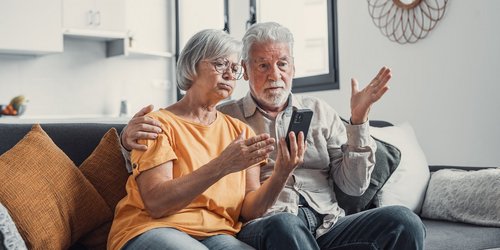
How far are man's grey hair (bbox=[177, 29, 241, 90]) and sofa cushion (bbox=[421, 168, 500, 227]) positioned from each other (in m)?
1.10

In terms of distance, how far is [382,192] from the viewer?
8.54 ft

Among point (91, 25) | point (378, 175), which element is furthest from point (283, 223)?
point (91, 25)

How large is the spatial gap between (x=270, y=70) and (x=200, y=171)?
1.83 feet

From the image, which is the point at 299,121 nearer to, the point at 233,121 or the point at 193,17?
the point at 233,121

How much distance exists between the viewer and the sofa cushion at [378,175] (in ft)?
7.68

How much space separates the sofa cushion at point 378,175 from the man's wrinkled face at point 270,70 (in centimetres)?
47

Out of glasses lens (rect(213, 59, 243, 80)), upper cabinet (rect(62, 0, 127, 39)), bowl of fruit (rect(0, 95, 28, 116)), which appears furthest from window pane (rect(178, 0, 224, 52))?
glasses lens (rect(213, 59, 243, 80))

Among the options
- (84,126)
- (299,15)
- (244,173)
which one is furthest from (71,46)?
(244,173)

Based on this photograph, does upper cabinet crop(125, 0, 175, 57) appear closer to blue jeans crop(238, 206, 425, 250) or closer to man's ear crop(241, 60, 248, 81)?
man's ear crop(241, 60, 248, 81)

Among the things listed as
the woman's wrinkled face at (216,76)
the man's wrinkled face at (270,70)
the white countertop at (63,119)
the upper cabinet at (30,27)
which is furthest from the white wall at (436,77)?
the woman's wrinkled face at (216,76)

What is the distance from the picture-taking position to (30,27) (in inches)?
190

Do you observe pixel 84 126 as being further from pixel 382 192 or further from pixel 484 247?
pixel 484 247

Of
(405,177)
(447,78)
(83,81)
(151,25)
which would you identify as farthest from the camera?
(151,25)

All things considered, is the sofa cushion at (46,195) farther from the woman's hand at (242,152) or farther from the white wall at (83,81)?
the white wall at (83,81)
